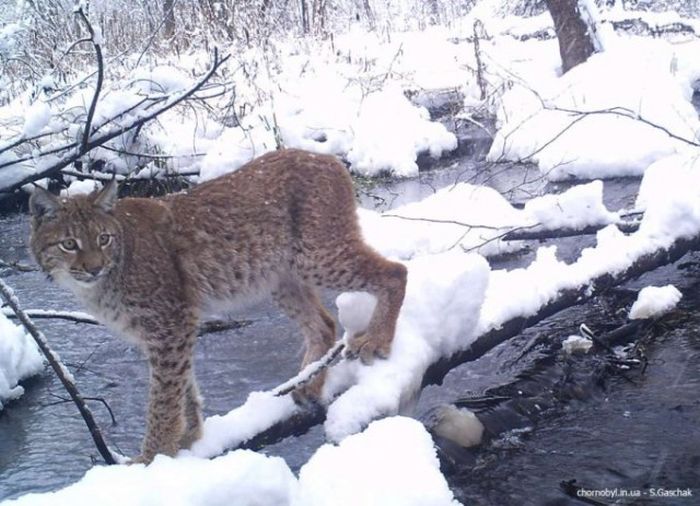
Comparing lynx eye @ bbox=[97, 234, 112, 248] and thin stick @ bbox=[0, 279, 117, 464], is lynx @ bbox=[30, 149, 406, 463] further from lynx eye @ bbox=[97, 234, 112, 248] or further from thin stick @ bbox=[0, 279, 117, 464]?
thin stick @ bbox=[0, 279, 117, 464]

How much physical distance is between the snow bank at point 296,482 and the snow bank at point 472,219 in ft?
8.78

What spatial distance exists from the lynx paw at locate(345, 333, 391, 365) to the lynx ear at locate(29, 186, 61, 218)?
1475 mm

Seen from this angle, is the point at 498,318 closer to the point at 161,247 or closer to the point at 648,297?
the point at 648,297

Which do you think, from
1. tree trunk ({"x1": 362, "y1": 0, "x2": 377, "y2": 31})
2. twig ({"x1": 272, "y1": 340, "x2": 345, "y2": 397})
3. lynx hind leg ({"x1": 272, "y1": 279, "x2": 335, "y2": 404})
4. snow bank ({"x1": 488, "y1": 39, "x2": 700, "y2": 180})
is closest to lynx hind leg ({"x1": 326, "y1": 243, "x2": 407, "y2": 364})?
lynx hind leg ({"x1": 272, "y1": 279, "x2": 335, "y2": 404})

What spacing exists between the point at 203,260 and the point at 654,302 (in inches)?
100

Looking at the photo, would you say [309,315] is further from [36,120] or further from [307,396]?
[36,120]

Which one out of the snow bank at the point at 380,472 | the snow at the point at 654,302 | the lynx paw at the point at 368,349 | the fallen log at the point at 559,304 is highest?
the snow bank at the point at 380,472

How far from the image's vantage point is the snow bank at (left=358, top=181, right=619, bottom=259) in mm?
5160

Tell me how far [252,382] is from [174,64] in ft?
22.0

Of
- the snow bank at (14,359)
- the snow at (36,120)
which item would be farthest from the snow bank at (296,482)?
the snow bank at (14,359)

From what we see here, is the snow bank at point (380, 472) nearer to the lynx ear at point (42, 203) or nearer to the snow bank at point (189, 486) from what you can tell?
the snow bank at point (189, 486)

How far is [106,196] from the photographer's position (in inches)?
146

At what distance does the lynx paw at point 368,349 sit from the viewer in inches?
145

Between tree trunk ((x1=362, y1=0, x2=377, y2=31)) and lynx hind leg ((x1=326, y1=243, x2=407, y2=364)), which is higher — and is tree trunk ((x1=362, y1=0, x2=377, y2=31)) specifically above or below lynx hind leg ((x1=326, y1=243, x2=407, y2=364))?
above
